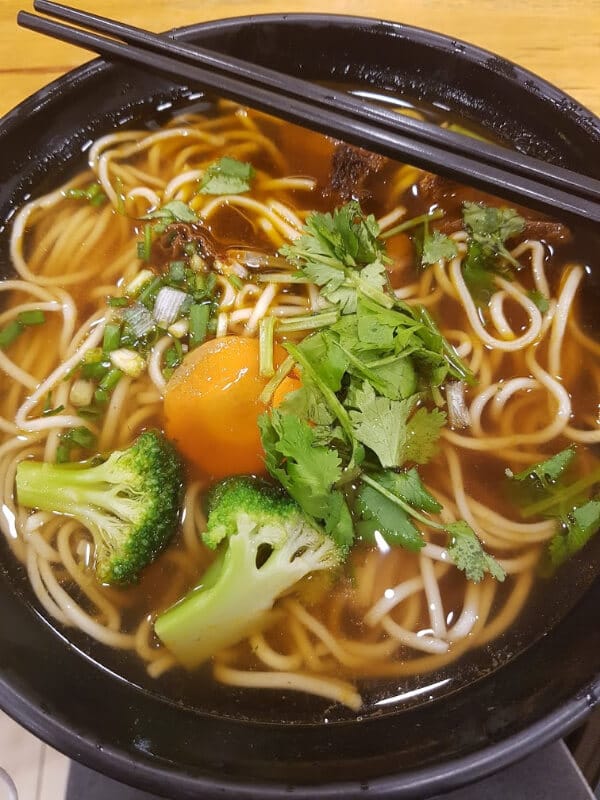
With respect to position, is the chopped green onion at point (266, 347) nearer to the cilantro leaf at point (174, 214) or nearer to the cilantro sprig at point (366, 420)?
the cilantro sprig at point (366, 420)

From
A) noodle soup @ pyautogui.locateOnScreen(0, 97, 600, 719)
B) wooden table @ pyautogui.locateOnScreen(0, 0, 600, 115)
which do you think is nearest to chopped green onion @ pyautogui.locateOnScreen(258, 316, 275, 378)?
noodle soup @ pyautogui.locateOnScreen(0, 97, 600, 719)

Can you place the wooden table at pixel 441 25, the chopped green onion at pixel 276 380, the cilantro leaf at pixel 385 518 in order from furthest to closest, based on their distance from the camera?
the wooden table at pixel 441 25
the chopped green onion at pixel 276 380
the cilantro leaf at pixel 385 518

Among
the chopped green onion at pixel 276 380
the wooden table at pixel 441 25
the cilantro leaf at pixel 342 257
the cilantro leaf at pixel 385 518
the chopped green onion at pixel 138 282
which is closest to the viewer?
the cilantro leaf at pixel 385 518

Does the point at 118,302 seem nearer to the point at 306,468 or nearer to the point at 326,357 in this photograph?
the point at 326,357

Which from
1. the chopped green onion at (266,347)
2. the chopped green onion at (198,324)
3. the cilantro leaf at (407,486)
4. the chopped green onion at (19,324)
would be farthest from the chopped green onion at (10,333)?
the cilantro leaf at (407,486)

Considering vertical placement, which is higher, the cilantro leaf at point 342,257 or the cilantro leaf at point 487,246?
the cilantro leaf at point 487,246

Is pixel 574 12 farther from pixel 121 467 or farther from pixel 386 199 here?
pixel 121 467
